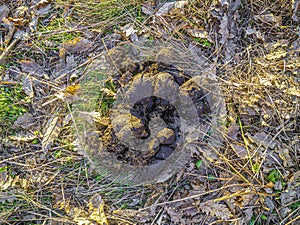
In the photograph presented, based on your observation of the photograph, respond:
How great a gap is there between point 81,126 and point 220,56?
174cm

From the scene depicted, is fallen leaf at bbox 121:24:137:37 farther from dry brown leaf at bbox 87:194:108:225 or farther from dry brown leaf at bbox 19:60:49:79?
dry brown leaf at bbox 87:194:108:225

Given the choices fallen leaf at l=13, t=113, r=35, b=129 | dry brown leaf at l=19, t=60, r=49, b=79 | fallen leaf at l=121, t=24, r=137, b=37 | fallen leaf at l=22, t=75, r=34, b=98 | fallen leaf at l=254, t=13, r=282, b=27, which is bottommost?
fallen leaf at l=13, t=113, r=35, b=129

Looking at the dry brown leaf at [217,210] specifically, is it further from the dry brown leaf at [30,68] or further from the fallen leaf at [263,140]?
the dry brown leaf at [30,68]

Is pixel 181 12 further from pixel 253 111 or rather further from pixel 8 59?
pixel 8 59

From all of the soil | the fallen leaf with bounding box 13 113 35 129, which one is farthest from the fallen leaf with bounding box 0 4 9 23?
the soil

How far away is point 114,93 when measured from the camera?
10.7 feet

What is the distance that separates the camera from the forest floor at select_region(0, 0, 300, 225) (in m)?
2.98

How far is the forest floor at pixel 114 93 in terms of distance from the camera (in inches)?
117

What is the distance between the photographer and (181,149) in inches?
122

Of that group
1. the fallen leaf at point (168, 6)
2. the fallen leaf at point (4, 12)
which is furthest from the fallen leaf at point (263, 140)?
the fallen leaf at point (4, 12)

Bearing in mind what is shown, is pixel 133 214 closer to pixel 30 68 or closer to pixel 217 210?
pixel 217 210

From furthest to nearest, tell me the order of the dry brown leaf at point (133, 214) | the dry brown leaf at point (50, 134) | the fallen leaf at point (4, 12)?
the fallen leaf at point (4, 12)
the dry brown leaf at point (50, 134)
the dry brown leaf at point (133, 214)

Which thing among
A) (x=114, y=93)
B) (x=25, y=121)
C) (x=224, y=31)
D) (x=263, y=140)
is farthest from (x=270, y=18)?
(x=25, y=121)

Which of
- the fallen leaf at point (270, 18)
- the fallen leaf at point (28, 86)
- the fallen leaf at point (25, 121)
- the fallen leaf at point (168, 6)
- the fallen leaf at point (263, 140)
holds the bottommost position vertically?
the fallen leaf at point (263, 140)
